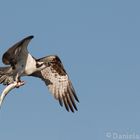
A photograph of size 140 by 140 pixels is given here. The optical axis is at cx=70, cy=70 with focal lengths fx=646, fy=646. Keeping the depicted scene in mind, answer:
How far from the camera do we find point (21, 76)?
25.1 m

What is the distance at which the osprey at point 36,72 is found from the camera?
2433 centimetres

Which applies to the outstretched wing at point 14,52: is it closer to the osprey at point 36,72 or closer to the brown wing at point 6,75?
the osprey at point 36,72

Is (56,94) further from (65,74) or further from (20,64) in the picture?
(20,64)

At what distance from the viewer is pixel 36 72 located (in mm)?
27688

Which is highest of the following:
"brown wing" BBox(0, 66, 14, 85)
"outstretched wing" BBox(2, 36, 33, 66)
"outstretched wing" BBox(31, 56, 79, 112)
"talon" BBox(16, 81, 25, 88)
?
"outstretched wing" BBox(2, 36, 33, 66)

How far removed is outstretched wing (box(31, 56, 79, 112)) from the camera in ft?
91.3

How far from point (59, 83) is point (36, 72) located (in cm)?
125

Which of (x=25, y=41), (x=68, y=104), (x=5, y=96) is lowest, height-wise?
(x=68, y=104)

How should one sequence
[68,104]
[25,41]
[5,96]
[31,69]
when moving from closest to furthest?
1. [5,96]
2. [25,41]
3. [31,69]
4. [68,104]

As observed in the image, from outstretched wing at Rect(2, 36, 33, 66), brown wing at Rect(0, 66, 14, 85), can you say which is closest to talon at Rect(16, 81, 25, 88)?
outstretched wing at Rect(2, 36, 33, 66)

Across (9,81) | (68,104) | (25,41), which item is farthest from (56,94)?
(25,41)

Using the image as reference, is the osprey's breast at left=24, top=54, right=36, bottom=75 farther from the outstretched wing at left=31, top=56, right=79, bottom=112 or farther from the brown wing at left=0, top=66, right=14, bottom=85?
the outstretched wing at left=31, top=56, right=79, bottom=112

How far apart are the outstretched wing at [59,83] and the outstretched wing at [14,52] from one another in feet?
9.50

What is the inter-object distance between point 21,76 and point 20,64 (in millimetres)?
487
